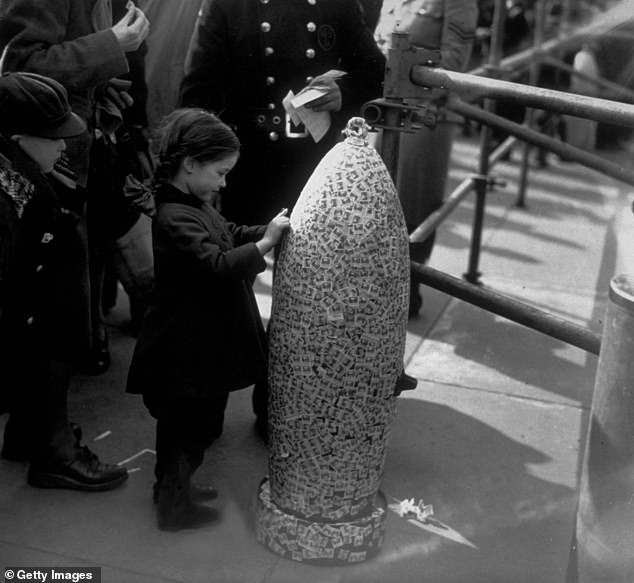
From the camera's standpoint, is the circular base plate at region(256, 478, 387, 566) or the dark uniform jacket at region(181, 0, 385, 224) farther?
the dark uniform jacket at region(181, 0, 385, 224)

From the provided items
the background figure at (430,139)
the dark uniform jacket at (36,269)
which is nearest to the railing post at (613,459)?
the dark uniform jacket at (36,269)

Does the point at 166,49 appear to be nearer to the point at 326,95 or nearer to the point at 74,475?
the point at 326,95

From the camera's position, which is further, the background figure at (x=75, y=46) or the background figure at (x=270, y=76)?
the background figure at (x=270, y=76)

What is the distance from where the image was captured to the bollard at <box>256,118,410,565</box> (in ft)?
8.51

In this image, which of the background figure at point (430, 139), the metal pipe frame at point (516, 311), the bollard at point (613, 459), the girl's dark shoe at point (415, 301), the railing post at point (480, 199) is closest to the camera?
the bollard at point (613, 459)

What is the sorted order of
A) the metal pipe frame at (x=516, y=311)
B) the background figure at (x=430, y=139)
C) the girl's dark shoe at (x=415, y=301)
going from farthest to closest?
1. the girl's dark shoe at (x=415, y=301)
2. the background figure at (x=430, y=139)
3. the metal pipe frame at (x=516, y=311)

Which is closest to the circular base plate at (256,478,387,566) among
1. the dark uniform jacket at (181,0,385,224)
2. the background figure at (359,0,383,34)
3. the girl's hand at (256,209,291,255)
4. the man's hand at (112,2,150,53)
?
the girl's hand at (256,209,291,255)

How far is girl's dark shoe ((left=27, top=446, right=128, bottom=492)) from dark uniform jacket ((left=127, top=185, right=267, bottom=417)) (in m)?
0.50

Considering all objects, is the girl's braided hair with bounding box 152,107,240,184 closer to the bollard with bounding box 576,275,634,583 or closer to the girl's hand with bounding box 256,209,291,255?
the girl's hand with bounding box 256,209,291,255

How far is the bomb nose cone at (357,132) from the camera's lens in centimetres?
268

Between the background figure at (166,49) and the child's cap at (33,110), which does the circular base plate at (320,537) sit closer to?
the child's cap at (33,110)

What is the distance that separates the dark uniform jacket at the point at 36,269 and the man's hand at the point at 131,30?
0.54 m

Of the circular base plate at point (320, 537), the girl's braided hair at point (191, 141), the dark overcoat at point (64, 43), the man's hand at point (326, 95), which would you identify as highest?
the dark overcoat at point (64, 43)

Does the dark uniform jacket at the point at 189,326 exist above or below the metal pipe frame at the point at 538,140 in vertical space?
below
